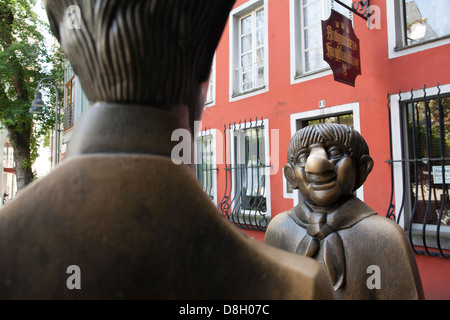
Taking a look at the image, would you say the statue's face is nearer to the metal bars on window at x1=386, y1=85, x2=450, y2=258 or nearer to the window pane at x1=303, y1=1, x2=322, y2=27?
the metal bars on window at x1=386, y1=85, x2=450, y2=258

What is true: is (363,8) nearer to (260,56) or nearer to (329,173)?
(260,56)

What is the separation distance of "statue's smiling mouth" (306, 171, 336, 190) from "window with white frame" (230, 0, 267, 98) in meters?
5.66

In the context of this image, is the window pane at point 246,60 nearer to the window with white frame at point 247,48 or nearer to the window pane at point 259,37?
the window with white frame at point 247,48

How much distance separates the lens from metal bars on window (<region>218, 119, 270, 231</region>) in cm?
673

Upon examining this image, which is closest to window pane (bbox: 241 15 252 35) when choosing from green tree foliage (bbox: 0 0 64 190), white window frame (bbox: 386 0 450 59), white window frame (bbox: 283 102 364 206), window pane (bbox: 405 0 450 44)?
white window frame (bbox: 283 102 364 206)

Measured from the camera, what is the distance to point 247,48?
7.77 m

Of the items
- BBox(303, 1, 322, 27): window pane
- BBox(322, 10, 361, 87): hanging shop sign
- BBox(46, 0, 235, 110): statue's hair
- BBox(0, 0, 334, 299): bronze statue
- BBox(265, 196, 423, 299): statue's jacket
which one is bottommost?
BBox(265, 196, 423, 299): statue's jacket

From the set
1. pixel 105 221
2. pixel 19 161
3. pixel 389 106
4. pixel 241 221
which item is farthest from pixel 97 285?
pixel 19 161

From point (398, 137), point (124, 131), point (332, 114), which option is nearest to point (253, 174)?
point (332, 114)

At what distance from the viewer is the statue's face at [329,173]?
1.52 meters

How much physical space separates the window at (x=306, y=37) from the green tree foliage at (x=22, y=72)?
897cm

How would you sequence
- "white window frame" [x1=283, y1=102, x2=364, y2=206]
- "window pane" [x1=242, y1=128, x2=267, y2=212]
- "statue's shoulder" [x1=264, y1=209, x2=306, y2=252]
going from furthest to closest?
"window pane" [x1=242, y1=128, x2=267, y2=212] < "white window frame" [x1=283, y1=102, x2=364, y2=206] < "statue's shoulder" [x1=264, y1=209, x2=306, y2=252]

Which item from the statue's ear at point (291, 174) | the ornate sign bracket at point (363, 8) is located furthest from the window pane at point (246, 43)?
the statue's ear at point (291, 174)
